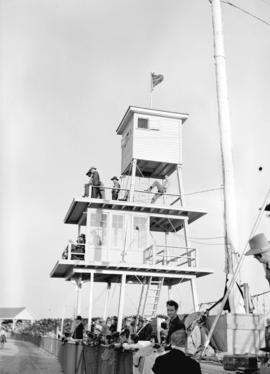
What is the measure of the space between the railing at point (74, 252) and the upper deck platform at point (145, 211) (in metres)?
1.73

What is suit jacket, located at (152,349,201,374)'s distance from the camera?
4.23 meters

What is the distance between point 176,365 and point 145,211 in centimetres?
1944

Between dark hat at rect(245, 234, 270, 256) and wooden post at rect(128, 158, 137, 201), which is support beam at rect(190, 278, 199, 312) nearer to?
wooden post at rect(128, 158, 137, 201)

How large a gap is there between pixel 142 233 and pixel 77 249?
3.16 metres

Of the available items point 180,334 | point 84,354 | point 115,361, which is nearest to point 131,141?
point 84,354

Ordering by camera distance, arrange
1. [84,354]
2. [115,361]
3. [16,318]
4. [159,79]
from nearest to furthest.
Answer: [115,361], [84,354], [159,79], [16,318]

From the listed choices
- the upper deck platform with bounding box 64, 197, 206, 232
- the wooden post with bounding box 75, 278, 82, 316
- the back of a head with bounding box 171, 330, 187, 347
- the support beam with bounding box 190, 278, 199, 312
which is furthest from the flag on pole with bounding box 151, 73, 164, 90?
the back of a head with bounding box 171, 330, 187, 347

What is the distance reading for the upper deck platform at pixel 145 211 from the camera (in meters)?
22.8

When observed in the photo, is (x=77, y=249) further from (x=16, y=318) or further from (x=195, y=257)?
(x=16, y=318)

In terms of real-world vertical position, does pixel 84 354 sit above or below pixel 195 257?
below

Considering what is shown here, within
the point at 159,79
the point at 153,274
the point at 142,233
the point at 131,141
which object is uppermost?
the point at 159,79

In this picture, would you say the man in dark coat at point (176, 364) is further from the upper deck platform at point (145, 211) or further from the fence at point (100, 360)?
the upper deck platform at point (145, 211)

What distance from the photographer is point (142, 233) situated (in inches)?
924

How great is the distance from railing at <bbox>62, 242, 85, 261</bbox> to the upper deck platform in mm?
1732
